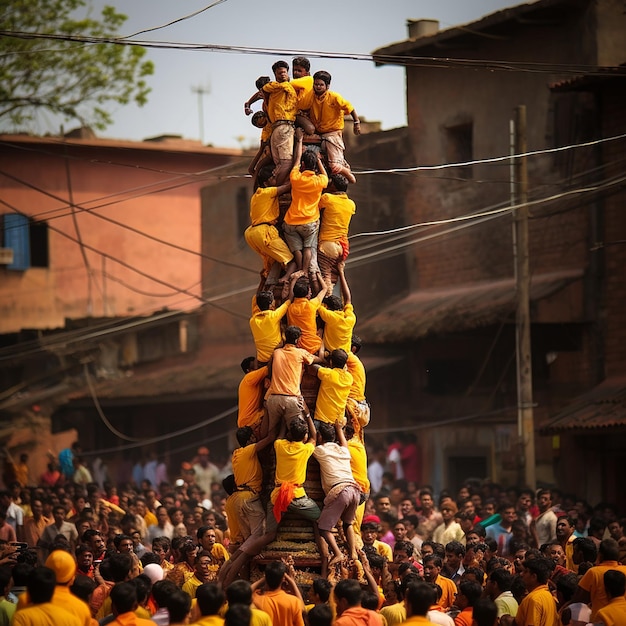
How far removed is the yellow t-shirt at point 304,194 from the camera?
14.9 metres

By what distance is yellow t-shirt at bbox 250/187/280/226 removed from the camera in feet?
49.7

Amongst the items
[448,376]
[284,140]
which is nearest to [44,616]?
[284,140]

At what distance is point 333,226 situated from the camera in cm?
1525

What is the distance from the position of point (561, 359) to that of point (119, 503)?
8892 mm

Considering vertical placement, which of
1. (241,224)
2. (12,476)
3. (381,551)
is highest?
(241,224)

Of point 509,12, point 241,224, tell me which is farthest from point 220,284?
point 509,12

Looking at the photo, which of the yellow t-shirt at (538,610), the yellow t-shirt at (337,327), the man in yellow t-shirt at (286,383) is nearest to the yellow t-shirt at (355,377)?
the yellow t-shirt at (337,327)

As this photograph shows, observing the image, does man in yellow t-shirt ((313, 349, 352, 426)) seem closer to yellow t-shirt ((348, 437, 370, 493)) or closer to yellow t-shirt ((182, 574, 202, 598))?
yellow t-shirt ((348, 437, 370, 493))

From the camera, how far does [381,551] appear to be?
15773mm

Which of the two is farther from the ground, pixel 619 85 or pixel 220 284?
pixel 619 85

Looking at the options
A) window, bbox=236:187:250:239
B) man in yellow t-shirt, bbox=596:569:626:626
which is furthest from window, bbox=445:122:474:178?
man in yellow t-shirt, bbox=596:569:626:626

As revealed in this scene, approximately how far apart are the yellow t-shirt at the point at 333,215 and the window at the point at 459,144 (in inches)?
624

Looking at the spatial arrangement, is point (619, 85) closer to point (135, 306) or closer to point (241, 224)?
point (241, 224)

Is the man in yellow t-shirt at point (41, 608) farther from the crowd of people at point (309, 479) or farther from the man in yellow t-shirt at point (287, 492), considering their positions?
the man in yellow t-shirt at point (287, 492)
